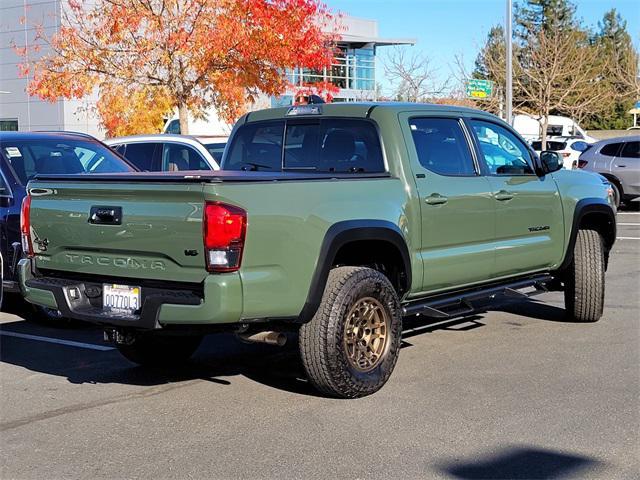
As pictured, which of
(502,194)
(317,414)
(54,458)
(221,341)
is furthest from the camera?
(221,341)

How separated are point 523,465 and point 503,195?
3038 millimetres

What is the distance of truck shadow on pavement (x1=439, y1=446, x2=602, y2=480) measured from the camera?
4.42 meters

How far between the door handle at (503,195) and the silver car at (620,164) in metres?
13.9

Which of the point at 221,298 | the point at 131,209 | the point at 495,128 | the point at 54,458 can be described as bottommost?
the point at 54,458

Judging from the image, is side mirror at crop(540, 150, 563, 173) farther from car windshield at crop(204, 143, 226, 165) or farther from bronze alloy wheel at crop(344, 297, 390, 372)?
car windshield at crop(204, 143, 226, 165)

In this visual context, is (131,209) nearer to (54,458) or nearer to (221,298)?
(221,298)

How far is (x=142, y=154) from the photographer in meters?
12.0

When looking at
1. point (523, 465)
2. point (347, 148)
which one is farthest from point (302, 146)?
point (523, 465)

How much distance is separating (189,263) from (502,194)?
311cm

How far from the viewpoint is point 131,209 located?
5293 millimetres

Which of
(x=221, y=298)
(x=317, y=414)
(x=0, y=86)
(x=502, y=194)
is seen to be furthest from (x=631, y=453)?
(x=0, y=86)

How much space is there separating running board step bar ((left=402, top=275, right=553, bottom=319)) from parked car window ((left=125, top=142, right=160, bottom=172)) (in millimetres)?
6004

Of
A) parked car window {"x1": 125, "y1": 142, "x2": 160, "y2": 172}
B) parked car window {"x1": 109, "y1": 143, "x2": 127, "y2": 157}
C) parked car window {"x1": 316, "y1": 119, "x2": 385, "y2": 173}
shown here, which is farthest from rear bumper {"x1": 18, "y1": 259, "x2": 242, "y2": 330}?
parked car window {"x1": 109, "y1": 143, "x2": 127, "y2": 157}

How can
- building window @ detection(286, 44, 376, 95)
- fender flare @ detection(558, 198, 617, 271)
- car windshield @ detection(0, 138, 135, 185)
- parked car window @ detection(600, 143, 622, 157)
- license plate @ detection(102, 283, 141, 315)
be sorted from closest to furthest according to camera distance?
license plate @ detection(102, 283, 141, 315)
fender flare @ detection(558, 198, 617, 271)
car windshield @ detection(0, 138, 135, 185)
parked car window @ detection(600, 143, 622, 157)
building window @ detection(286, 44, 376, 95)
